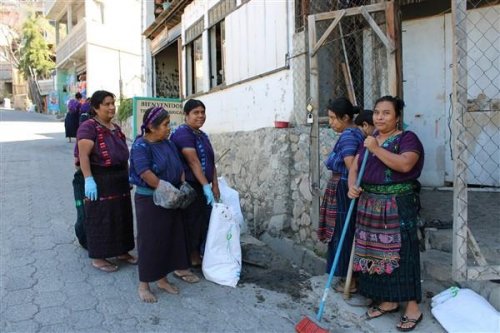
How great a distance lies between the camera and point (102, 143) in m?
4.34

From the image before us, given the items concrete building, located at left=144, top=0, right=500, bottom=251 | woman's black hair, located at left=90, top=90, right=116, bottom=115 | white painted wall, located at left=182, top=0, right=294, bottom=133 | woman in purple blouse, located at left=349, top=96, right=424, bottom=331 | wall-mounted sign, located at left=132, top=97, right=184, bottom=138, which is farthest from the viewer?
wall-mounted sign, located at left=132, top=97, right=184, bottom=138

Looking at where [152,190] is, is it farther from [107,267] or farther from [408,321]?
[408,321]

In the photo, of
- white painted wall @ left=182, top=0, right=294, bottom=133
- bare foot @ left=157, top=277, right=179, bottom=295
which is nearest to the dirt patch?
bare foot @ left=157, top=277, right=179, bottom=295

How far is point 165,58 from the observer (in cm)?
1441

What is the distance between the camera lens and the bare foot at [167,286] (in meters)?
4.05

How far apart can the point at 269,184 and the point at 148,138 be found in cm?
232

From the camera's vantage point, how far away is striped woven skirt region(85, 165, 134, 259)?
4.43 m

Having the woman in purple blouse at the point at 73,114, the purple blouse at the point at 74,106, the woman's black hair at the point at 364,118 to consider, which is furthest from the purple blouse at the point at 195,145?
the purple blouse at the point at 74,106

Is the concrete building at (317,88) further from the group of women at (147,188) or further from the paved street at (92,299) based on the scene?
the paved street at (92,299)

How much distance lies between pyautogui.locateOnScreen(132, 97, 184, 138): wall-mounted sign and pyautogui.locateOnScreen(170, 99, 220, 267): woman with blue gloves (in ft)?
11.3

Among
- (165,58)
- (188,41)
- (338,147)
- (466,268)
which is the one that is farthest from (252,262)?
(165,58)

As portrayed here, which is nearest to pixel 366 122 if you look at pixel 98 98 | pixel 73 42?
pixel 98 98

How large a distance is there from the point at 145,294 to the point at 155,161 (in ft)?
3.72

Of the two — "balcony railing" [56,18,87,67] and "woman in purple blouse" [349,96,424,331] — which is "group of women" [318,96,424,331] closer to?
"woman in purple blouse" [349,96,424,331]
